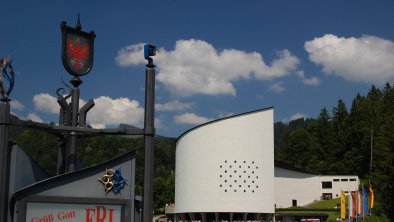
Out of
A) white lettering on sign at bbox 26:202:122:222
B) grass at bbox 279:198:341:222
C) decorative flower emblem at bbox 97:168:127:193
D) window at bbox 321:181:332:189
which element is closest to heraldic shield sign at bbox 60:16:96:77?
decorative flower emblem at bbox 97:168:127:193

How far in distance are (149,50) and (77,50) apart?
1268 mm

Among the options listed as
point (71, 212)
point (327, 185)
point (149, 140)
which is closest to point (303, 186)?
point (327, 185)

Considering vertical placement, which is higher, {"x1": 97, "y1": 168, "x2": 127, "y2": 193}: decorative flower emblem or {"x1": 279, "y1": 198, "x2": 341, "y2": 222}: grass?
{"x1": 97, "y1": 168, "x2": 127, "y2": 193}: decorative flower emblem

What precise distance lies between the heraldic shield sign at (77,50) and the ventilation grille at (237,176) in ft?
134

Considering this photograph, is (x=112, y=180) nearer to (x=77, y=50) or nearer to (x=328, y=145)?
(x=77, y=50)

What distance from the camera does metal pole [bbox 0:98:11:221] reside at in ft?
21.5

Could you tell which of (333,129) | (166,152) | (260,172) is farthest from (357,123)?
(166,152)

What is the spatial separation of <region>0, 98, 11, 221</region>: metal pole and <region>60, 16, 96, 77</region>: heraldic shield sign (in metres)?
1.38

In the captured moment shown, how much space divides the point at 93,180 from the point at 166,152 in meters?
110

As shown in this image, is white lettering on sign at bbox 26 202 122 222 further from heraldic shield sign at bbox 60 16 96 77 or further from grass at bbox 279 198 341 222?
grass at bbox 279 198 341 222

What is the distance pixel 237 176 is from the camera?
4825 centimetres

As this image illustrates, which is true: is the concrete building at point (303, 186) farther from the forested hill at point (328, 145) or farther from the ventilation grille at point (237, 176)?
the ventilation grille at point (237, 176)

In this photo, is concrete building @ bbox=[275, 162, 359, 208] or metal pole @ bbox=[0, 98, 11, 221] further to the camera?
concrete building @ bbox=[275, 162, 359, 208]

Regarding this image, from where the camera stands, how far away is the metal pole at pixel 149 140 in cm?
725
